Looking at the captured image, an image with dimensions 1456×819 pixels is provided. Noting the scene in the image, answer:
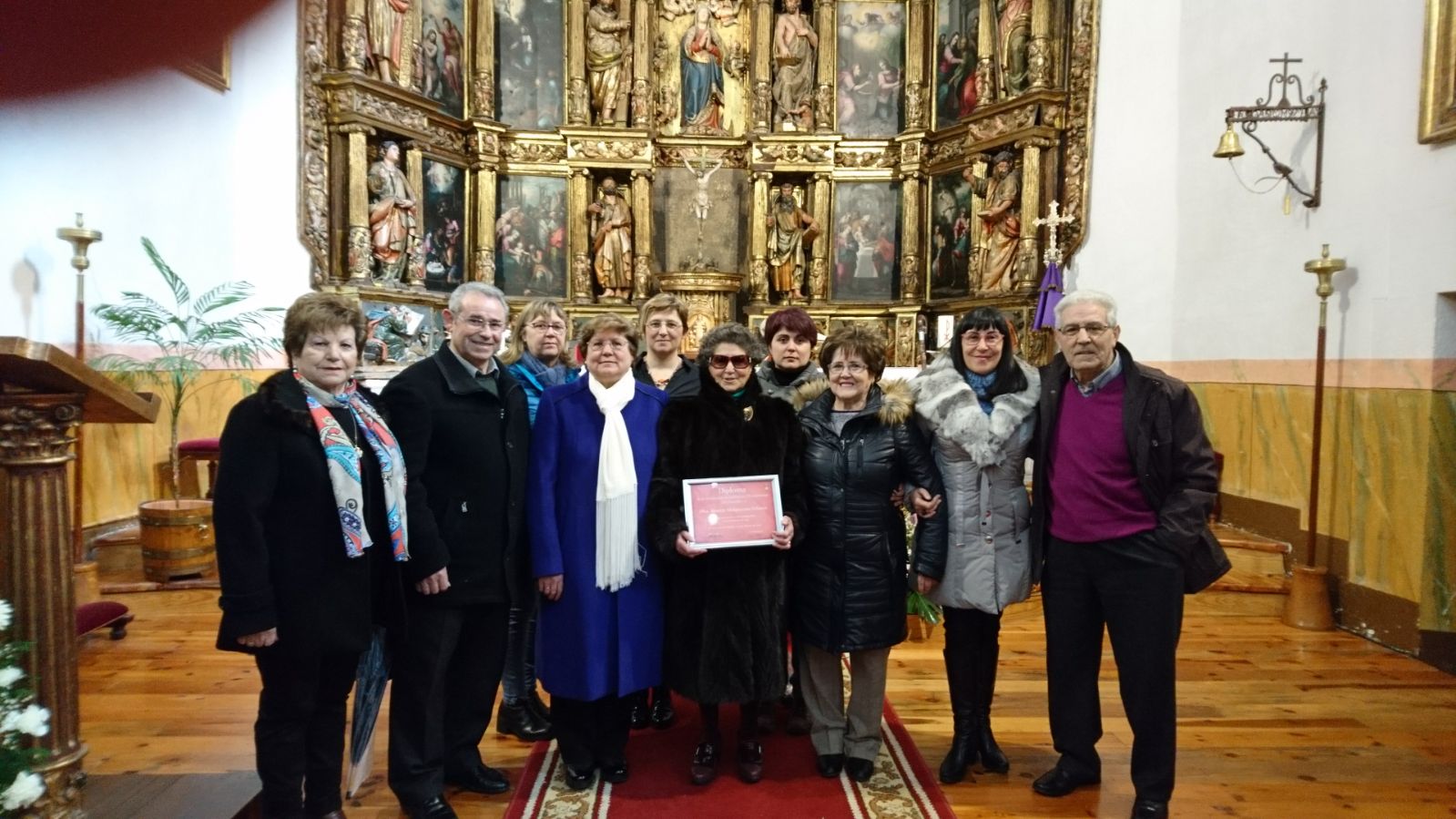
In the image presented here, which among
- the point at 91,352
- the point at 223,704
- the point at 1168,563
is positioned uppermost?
the point at 91,352

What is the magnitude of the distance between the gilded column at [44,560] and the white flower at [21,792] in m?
0.20

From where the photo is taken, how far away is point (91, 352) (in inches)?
230

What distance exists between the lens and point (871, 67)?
34.0ft

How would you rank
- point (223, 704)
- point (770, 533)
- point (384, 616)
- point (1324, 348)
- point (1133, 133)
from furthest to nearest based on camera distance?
point (1133, 133)
point (1324, 348)
point (223, 704)
point (770, 533)
point (384, 616)

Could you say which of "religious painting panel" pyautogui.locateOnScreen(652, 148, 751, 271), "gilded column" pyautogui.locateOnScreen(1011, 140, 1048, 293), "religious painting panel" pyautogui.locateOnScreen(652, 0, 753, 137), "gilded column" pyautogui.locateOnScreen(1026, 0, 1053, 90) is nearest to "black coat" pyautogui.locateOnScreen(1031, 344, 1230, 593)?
"gilded column" pyautogui.locateOnScreen(1011, 140, 1048, 293)

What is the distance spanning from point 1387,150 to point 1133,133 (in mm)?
2773

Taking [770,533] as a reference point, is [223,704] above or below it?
below

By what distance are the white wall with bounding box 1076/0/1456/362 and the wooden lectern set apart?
634 centimetres

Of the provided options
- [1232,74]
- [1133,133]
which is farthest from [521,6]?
[1232,74]

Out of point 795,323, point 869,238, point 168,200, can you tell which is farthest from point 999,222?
point 168,200

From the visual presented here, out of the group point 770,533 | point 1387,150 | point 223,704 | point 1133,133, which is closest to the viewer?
point 770,533

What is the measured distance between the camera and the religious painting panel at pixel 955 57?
31.0 ft

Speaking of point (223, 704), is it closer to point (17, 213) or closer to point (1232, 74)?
point (17, 213)

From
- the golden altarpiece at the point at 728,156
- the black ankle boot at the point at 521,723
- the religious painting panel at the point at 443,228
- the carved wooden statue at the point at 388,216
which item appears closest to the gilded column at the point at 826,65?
the golden altarpiece at the point at 728,156
